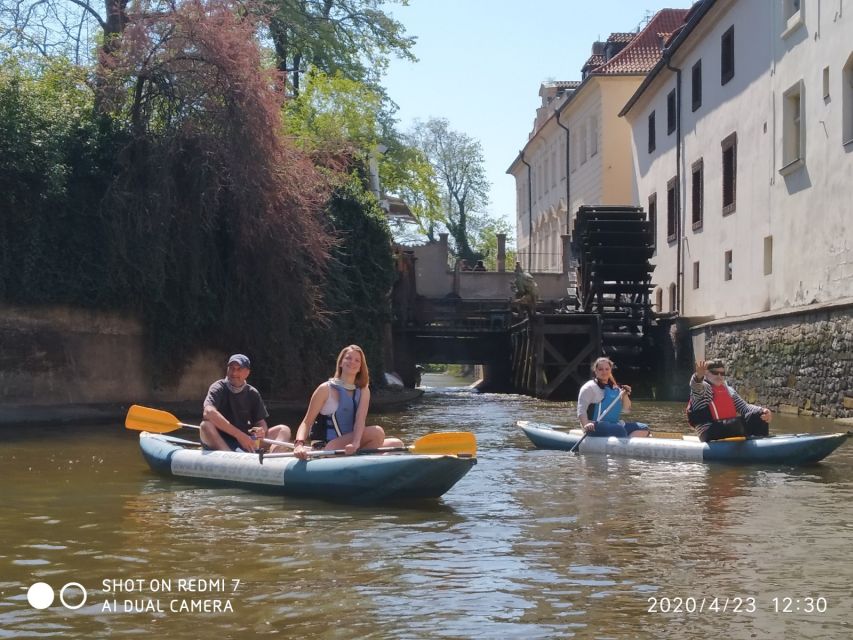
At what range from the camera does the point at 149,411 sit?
13.0 m

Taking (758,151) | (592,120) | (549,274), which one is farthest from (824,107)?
(592,120)

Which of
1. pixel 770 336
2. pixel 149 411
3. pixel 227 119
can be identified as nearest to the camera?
pixel 149 411

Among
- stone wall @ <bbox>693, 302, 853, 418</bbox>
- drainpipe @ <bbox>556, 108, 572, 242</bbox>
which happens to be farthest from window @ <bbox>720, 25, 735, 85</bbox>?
drainpipe @ <bbox>556, 108, 572, 242</bbox>

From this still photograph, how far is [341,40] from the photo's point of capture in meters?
Result: 38.6

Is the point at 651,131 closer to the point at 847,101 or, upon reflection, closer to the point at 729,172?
the point at 729,172

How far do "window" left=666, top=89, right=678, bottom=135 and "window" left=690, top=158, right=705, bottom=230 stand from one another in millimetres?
2911

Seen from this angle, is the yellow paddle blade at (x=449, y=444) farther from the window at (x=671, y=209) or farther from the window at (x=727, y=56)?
the window at (x=671, y=209)

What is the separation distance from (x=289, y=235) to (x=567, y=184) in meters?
30.3

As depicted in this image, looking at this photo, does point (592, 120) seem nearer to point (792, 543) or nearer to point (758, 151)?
point (758, 151)

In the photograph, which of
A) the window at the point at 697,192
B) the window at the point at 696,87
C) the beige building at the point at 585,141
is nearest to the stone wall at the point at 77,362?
the window at the point at 697,192

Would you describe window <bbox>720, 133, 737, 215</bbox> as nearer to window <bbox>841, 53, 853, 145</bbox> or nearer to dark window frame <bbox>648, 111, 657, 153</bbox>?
window <bbox>841, 53, 853, 145</bbox>

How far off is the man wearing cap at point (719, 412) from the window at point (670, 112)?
21.0m

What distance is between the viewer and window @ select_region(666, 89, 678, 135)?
3325 centimetres

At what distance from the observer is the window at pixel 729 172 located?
87.8 feet
